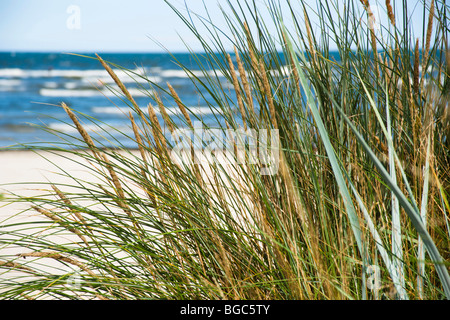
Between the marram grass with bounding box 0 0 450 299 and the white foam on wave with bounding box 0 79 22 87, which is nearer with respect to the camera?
the marram grass with bounding box 0 0 450 299

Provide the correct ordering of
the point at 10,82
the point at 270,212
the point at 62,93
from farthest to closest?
the point at 10,82
the point at 62,93
the point at 270,212

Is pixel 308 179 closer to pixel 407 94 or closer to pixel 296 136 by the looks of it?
pixel 296 136

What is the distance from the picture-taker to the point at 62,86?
39.5 feet

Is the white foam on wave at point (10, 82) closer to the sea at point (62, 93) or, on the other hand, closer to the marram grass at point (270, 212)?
the sea at point (62, 93)

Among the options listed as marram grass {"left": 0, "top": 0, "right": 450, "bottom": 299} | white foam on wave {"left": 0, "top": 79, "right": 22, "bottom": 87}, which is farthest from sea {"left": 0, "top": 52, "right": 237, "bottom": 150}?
marram grass {"left": 0, "top": 0, "right": 450, "bottom": 299}

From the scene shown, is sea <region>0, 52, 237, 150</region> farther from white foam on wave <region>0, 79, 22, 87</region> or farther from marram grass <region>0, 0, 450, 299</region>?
marram grass <region>0, 0, 450, 299</region>

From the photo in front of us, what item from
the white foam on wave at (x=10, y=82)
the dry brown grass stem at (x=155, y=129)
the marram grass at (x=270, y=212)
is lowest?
the marram grass at (x=270, y=212)

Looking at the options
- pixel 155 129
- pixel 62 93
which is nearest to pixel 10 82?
pixel 62 93

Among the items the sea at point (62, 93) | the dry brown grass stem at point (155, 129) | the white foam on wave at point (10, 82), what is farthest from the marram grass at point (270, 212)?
the white foam on wave at point (10, 82)

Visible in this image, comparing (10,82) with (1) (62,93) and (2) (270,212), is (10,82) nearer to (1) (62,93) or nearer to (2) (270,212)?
(1) (62,93)

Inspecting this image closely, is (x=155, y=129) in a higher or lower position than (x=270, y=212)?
higher
